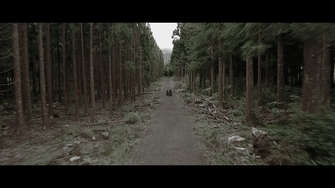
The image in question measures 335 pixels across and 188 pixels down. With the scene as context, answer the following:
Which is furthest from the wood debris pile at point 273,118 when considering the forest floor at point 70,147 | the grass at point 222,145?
the forest floor at point 70,147

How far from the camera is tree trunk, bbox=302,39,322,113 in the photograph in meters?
5.03

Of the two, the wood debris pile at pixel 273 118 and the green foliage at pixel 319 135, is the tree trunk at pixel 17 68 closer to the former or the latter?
the green foliage at pixel 319 135

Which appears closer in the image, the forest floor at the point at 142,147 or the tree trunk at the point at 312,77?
the tree trunk at the point at 312,77

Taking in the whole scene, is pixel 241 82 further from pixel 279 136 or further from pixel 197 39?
pixel 279 136

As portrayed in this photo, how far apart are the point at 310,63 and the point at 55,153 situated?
1085 cm

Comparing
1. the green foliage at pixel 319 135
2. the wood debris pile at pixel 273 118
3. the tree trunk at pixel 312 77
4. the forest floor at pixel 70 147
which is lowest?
the forest floor at pixel 70 147

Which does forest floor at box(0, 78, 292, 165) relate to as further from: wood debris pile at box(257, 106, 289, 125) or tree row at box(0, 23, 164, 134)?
tree row at box(0, 23, 164, 134)

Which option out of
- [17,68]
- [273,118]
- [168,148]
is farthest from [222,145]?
[17,68]

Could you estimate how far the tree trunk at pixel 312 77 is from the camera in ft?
16.5

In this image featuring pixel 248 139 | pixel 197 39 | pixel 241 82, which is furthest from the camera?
pixel 241 82

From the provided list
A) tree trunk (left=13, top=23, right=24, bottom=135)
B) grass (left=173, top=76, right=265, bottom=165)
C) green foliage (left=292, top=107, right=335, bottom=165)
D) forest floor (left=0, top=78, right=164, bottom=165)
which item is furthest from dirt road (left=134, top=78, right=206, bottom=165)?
tree trunk (left=13, top=23, right=24, bottom=135)

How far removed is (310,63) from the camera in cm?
520
